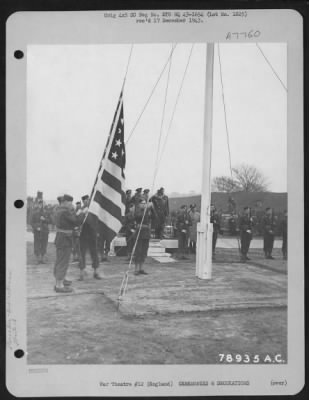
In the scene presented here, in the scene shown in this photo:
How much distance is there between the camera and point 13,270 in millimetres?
1546

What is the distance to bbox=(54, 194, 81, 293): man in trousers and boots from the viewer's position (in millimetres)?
1541

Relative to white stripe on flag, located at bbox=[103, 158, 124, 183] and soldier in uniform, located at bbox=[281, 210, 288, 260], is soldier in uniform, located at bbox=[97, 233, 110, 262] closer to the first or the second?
white stripe on flag, located at bbox=[103, 158, 124, 183]

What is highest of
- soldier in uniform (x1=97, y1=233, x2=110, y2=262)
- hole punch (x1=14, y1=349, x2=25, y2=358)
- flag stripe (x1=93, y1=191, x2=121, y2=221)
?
flag stripe (x1=93, y1=191, x2=121, y2=221)

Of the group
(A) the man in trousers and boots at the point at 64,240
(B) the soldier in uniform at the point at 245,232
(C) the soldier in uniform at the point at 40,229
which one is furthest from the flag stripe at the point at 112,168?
(B) the soldier in uniform at the point at 245,232

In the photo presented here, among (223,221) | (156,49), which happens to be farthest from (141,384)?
(156,49)

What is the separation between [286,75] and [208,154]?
50 centimetres

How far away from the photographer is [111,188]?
158cm

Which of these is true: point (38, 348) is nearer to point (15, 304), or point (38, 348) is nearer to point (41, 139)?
point (15, 304)

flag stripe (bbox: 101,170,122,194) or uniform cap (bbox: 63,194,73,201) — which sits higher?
flag stripe (bbox: 101,170,122,194)

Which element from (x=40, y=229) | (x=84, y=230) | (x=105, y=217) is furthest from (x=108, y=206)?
(x=40, y=229)

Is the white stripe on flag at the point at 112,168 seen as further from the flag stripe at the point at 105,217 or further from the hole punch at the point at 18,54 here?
the hole punch at the point at 18,54

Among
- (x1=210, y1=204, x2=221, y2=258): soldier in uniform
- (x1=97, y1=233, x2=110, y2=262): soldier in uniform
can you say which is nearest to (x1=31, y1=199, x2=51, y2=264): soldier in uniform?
(x1=97, y1=233, x2=110, y2=262): soldier in uniform

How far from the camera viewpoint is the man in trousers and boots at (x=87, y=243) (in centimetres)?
156

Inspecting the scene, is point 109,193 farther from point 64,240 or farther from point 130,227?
point 64,240
